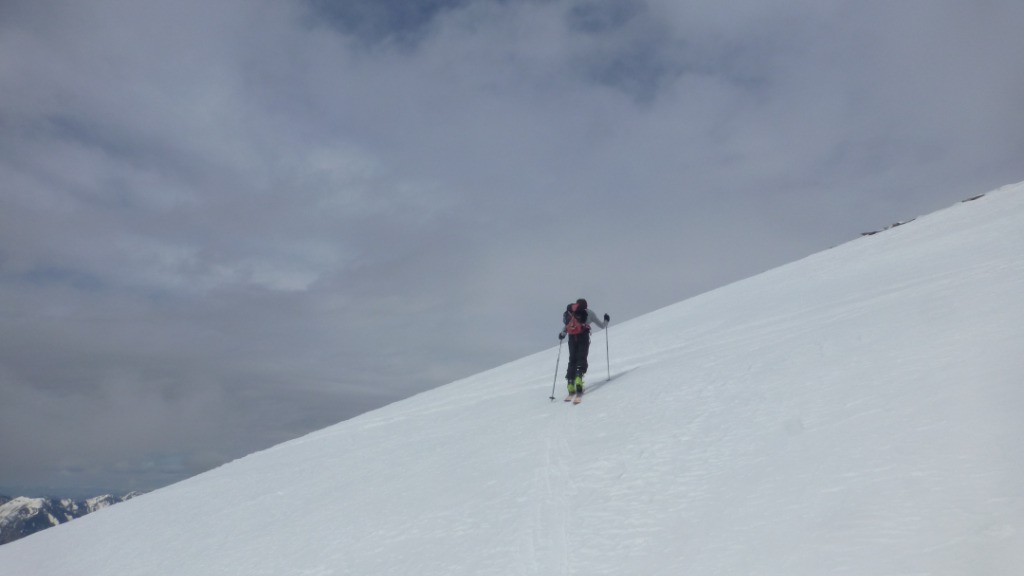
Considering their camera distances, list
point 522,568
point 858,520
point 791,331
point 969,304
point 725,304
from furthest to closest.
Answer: point 725,304
point 791,331
point 969,304
point 522,568
point 858,520

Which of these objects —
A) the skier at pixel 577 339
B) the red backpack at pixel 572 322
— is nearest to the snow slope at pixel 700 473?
the skier at pixel 577 339

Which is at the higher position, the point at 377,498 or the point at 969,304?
Answer: the point at 969,304

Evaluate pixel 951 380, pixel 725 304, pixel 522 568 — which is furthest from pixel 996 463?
pixel 725 304

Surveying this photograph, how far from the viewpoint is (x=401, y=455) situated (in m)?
11.0

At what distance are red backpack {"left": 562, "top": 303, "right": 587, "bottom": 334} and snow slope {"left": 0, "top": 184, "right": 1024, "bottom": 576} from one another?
117 cm

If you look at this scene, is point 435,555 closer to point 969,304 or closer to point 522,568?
point 522,568

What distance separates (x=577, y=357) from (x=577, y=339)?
1.04 feet

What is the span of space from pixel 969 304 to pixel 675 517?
630 centimetres

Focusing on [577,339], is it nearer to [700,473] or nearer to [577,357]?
[577,357]

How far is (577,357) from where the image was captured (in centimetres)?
1161

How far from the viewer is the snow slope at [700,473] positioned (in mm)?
4770

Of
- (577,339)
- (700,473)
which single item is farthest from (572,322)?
(700,473)

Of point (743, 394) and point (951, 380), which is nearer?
point (951, 380)

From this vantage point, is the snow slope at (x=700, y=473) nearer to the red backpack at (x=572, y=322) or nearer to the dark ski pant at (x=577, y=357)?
the dark ski pant at (x=577, y=357)
